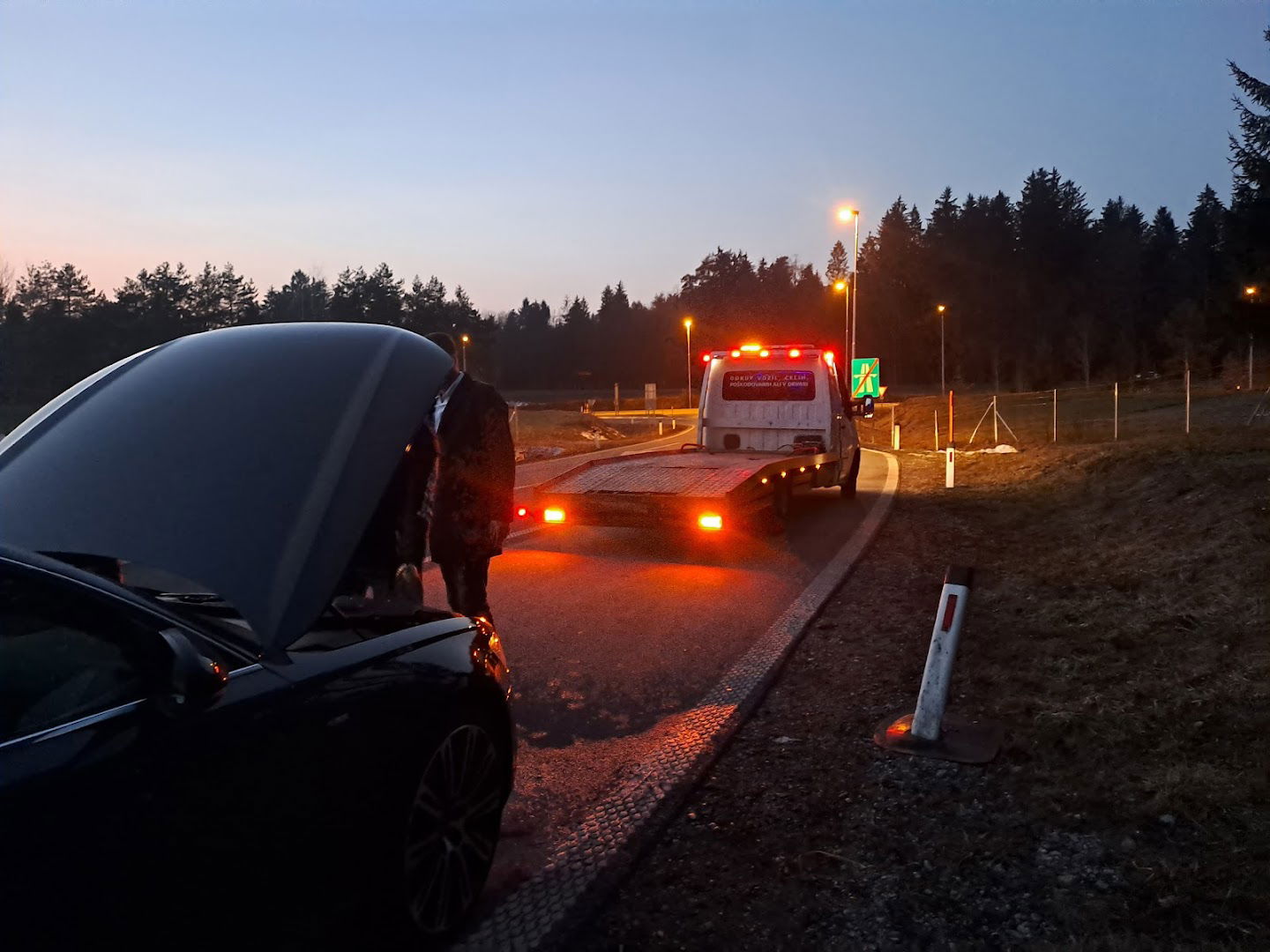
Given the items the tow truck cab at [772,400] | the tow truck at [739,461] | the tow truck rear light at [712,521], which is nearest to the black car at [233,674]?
the tow truck rear light at [712,521]

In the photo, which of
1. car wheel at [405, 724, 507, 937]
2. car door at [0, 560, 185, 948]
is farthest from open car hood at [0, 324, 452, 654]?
car wheel at [405, 724, 507, 937]

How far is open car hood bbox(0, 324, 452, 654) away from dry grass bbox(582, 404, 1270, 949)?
1595 millimetres

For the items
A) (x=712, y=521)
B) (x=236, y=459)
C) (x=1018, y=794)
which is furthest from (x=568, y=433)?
(x=236, y=459)

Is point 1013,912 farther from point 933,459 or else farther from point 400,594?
point 933,459

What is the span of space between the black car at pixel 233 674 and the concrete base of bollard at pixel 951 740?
220 cm

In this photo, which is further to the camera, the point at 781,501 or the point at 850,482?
the point at 850,482

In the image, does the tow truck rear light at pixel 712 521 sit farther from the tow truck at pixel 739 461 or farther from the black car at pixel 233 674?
the black car at pixel 233 674

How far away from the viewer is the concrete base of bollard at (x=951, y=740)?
4.61 meters

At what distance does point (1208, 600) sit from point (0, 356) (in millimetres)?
21927

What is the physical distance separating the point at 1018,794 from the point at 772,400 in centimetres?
1076

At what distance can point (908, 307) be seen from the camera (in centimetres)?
9469

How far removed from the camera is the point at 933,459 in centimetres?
2680

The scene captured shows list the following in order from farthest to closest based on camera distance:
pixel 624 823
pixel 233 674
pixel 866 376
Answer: pixel 866 376, pixel 624 823, pixel 233 674

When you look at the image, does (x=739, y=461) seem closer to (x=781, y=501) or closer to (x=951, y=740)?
(x=781, y=501)
